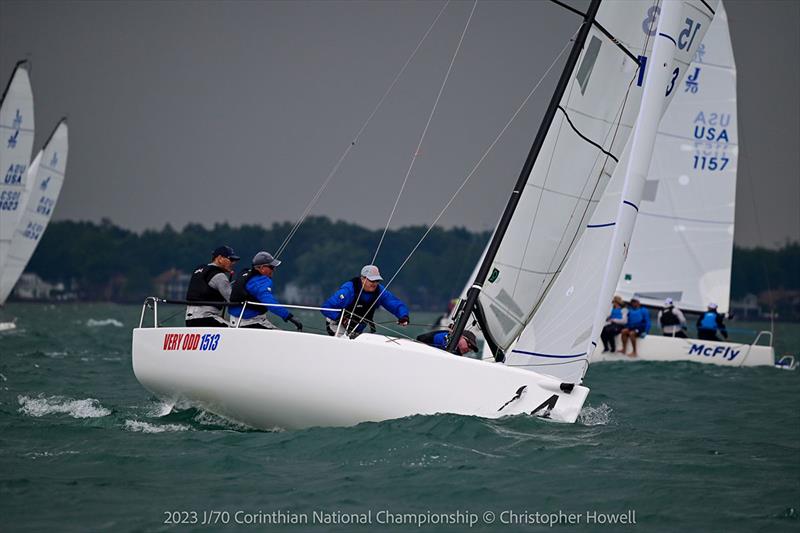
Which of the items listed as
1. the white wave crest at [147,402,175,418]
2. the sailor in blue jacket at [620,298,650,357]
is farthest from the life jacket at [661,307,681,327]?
the white wave crest at [147,402,175,418]

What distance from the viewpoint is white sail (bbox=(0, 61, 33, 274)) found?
75.7 ft

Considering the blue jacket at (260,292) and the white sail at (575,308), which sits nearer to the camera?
the white sail at (575,308)

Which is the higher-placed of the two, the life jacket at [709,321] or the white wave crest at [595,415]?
the life jacket at [709,321]

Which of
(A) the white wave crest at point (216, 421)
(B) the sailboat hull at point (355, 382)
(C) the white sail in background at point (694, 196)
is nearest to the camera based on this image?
(B) the sailboat hull at point (355, 382)

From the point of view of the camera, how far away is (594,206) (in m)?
9.22

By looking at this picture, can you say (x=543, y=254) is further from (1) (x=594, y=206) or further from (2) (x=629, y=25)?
(2) (x=629, y=25)

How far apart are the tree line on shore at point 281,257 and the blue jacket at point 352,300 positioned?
8297 centimetres

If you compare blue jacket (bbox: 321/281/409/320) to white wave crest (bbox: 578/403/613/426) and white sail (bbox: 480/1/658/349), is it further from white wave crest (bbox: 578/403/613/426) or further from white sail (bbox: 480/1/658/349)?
white wave crest (bbox: 578/403/613/426)

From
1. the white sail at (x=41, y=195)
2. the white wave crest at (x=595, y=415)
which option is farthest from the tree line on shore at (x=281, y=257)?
the white wave crest at (x=595, y=415)

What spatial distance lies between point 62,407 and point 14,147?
50.2ft

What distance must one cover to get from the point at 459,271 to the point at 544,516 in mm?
91928

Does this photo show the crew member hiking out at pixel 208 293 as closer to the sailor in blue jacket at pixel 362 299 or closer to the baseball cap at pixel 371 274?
the sailor in blue jacket at pixel 362 299

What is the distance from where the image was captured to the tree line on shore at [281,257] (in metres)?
94.6

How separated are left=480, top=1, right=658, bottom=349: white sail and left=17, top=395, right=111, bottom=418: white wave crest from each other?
3.17 m
